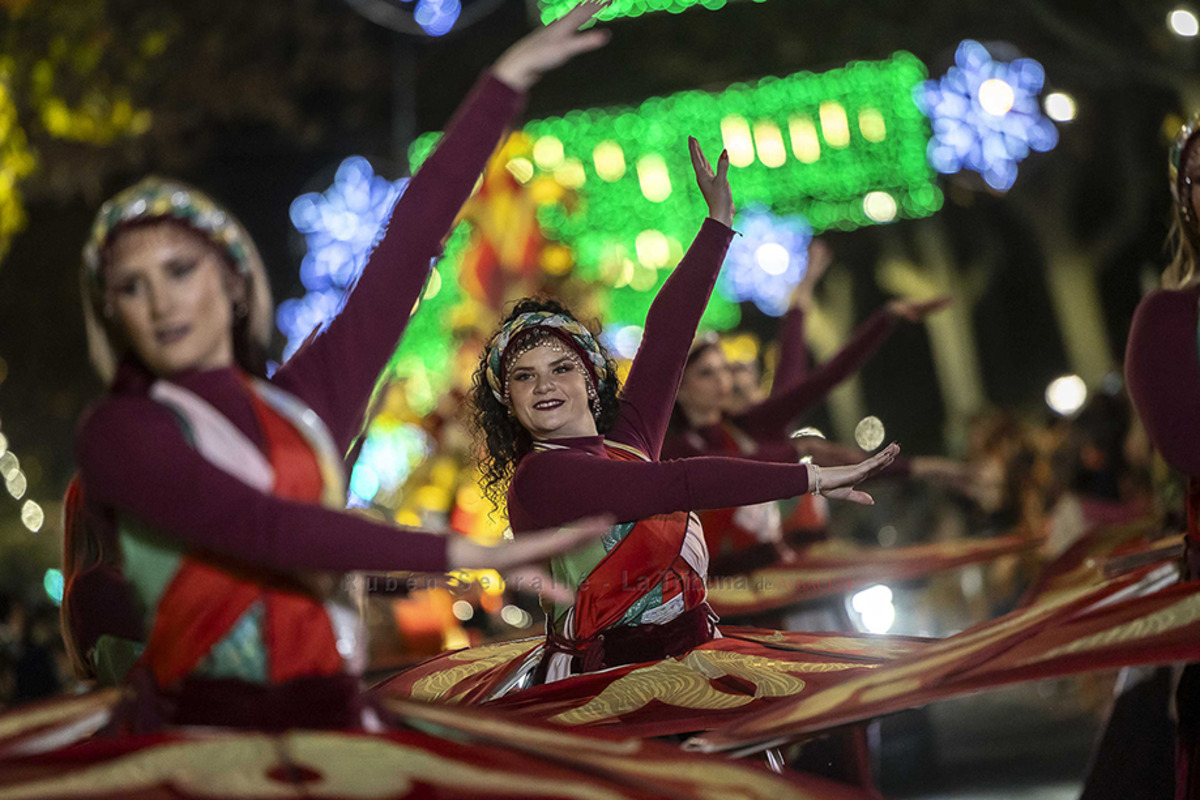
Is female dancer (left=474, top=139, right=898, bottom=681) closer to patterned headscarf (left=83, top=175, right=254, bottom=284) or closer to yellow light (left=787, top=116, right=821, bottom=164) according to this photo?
patterned headscarf (left=83, top=175, right=254, bottom=284)

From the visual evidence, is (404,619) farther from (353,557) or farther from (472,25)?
(472,25)

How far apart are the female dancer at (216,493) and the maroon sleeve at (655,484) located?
959 millimetres

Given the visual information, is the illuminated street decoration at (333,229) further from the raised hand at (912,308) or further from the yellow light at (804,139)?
the raised hand at (912,308)

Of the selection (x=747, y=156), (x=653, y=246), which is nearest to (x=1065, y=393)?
(x=747, y=156)

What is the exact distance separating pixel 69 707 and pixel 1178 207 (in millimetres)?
2635

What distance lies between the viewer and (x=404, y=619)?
10.3 m

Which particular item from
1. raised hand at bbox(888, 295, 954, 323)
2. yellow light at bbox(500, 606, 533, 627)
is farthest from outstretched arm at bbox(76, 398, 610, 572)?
yellow light at bbox(500, 606, 533, 627)

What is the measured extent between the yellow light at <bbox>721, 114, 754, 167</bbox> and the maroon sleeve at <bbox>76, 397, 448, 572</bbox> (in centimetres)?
1858

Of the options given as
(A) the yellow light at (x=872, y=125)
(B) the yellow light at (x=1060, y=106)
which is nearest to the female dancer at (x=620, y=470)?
(B) the yellow light at (x=1060, y=106)

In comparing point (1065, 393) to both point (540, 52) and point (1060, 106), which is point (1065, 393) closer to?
point (1060, 106)

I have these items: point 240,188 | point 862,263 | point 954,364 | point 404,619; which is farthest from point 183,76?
point 954,364

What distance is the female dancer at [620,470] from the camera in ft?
10.1

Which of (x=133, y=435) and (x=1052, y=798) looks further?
(x=1052, y=798)

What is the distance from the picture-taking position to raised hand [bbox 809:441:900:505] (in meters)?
2.94
